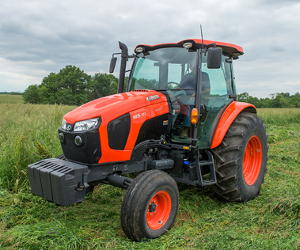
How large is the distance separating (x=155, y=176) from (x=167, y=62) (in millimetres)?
1708

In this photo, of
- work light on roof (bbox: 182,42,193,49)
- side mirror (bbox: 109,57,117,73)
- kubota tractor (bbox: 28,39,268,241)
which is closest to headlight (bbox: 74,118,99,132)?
kubota tractor (bbox: 28,39,268,241)

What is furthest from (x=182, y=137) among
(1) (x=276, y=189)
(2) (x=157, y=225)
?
(1) (x=276, y=189)

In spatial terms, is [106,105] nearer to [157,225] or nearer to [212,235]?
[157,225]

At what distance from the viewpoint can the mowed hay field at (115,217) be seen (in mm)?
3211

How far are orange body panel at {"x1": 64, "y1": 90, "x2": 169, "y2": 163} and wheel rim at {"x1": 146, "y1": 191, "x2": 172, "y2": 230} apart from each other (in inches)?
23.0

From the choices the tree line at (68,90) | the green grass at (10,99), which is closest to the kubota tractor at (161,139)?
the green grass at (10,99)

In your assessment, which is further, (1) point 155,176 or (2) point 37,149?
(2) point 37,149

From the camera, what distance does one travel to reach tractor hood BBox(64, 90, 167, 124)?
3510mm

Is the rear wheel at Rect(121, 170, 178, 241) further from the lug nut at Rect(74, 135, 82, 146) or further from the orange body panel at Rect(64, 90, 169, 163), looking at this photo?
the lug nut at Rect(74, 135, 82, 146)

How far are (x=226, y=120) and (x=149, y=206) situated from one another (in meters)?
1.63

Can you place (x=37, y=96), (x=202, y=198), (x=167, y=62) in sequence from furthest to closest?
(x=37, y=96), (x=202, y=198), (x=167, y=62)

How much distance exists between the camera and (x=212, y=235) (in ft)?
11.1

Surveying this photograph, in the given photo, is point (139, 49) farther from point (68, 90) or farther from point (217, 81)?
point (68, 90)

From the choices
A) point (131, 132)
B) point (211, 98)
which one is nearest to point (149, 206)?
point (131, 132)
